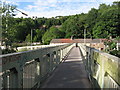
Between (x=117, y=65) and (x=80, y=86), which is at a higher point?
(x=117, y=65)

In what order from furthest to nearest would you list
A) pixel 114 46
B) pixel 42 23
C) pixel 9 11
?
1. pixel 42 23
2. pixel 114 46
3. pixel 9 11

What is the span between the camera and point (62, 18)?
193m

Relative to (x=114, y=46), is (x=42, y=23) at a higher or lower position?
higher

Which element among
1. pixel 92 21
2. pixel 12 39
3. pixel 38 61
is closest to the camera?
pixel 38 61

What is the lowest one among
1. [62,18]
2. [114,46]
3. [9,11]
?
[114,46]

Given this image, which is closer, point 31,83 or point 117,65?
point 117,65

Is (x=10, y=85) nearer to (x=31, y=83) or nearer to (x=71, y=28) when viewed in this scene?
(x=31, y=83)

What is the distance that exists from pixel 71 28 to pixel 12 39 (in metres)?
104

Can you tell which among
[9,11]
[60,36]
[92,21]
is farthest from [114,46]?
[92,21]

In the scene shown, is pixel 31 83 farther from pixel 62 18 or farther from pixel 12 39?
pixel 62 18

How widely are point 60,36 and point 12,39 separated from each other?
317ft

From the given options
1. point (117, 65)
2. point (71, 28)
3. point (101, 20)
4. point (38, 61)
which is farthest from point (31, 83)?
point (71, 28)

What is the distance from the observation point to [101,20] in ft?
373

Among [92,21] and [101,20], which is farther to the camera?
[92,21]
